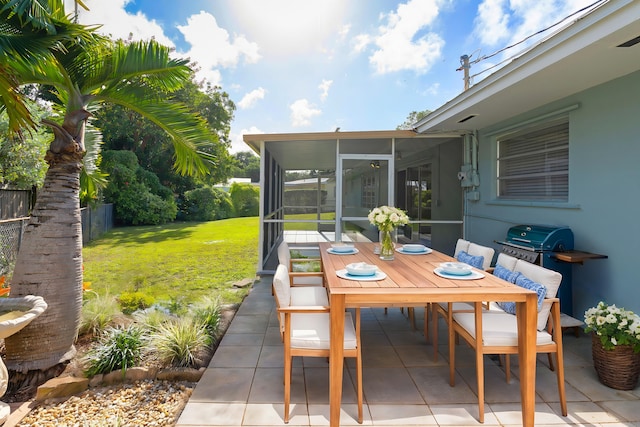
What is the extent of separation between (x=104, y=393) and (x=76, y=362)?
0.60 metres

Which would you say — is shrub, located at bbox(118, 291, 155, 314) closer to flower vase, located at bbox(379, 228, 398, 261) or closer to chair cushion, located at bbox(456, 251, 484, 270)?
flower vase, located at bbox(379, 228, 398, 261)

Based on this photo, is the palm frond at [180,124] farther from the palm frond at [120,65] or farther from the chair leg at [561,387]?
the chair leg at [561,387]

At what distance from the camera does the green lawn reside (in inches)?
219

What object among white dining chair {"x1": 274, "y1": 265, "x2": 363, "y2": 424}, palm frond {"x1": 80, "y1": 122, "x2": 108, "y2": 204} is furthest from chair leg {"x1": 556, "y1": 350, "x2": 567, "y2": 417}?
palm frond {"x1": 80, "y1": 122, "x2": 108, "y2": 204}

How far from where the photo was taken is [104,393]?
2.60 metres

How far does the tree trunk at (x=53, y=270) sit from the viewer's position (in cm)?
276

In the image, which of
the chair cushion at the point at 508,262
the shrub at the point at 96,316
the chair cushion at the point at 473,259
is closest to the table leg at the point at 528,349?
the chair cushion at the point at 508,262

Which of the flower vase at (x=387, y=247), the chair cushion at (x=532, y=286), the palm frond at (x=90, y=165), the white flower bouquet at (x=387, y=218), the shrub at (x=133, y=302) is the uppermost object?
the palm frond at (x=90, y=165)

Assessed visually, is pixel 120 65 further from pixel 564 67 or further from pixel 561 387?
pixel 561 387

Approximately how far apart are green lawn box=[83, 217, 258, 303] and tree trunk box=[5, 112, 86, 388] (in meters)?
1.17

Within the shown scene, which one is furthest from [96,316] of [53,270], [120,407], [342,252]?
[342,252]

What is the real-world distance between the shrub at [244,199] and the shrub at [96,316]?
16388mm

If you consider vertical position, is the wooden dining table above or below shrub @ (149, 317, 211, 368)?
above

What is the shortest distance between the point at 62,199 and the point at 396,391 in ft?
10.3
